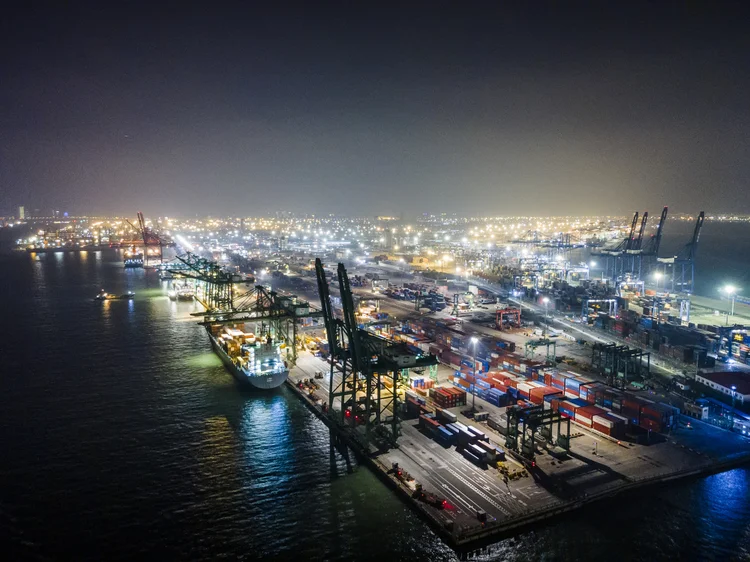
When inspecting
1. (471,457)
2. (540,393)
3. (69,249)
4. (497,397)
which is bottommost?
(471,457)

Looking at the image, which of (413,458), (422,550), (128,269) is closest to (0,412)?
(413,458)

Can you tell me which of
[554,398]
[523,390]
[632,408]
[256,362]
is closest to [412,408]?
[523,390]

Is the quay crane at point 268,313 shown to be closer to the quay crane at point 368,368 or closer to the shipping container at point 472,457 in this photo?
the quay crane at point 368,368

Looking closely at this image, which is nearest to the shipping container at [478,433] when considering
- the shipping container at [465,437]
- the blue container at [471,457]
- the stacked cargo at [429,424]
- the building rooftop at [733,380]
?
the shipping container at [465,437]

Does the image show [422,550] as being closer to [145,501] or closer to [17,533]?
[145,501]

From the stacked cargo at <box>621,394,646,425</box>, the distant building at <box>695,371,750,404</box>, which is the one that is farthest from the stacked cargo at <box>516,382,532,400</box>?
the distant building at <box>695,371,750,404</box>

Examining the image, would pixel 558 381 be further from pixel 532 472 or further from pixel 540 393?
pixel 532 472
